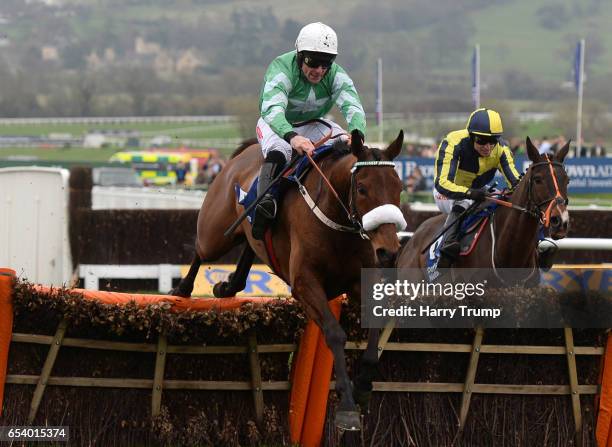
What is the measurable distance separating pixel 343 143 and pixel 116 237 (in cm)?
985

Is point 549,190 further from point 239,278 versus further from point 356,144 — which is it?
point 356,144

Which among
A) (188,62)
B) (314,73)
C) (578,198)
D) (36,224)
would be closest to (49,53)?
(188,62)

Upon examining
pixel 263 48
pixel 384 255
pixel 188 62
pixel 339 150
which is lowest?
pixel 384 255

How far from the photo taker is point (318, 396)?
6.23 m

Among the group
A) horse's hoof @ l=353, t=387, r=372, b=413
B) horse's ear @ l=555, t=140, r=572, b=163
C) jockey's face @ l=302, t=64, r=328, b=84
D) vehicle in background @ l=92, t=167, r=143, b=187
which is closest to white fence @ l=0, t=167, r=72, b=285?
horse's ear @ l=555, t=140, r=572, b=163

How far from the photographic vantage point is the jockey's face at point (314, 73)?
6719 mm

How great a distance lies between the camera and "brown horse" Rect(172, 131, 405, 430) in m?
5.66

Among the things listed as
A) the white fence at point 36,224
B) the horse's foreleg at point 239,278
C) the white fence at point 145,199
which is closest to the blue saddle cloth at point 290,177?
the horse's foreleg at point 239,278

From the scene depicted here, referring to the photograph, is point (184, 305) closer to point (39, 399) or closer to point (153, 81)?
point (39, 399)

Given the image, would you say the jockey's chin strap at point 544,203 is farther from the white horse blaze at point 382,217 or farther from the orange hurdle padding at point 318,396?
the white horse blaze at point 382,217

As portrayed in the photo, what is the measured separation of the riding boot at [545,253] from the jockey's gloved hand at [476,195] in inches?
→ 23.8

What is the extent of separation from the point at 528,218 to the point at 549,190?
319mm

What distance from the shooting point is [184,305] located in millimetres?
6188

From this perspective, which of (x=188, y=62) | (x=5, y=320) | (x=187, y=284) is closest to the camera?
(x=5, y=320)
